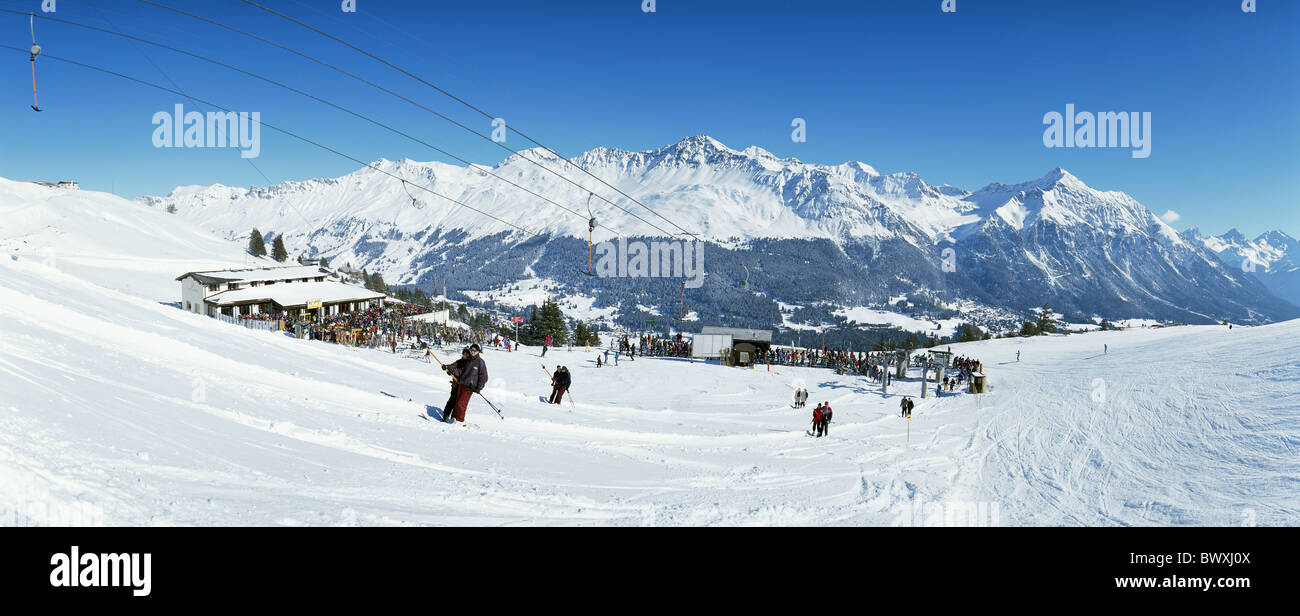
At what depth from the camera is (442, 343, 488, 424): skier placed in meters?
10.3

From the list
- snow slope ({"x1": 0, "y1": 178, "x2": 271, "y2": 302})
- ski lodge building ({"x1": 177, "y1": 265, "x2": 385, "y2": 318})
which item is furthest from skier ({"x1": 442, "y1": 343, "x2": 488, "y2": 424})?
snow slope ({"x1": 0, "y1": 178, "x2": 271, "y2": 302})

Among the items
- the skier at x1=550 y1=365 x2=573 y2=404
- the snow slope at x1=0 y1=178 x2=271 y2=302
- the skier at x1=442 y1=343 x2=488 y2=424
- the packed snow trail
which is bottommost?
the packed snow trail

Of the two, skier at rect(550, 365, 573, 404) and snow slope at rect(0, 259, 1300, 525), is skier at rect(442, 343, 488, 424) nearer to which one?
snow slope at rect(0, 259, 1300, 525)

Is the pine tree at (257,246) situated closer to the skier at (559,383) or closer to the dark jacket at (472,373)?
the skier at (559,383)

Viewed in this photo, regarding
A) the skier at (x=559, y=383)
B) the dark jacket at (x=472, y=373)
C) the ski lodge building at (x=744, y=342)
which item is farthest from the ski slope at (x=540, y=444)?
the ski lodge building at (x=744, y=342)

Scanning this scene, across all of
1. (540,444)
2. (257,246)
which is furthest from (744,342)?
(257,246)

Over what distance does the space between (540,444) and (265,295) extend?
48.2 metres

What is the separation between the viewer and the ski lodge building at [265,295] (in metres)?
44.3

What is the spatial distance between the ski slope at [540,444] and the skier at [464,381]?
1.38 ft

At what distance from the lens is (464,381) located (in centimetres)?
1028

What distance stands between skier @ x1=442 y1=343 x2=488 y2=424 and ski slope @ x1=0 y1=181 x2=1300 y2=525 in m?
0.42

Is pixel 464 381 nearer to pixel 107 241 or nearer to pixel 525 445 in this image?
pixel 525 445
